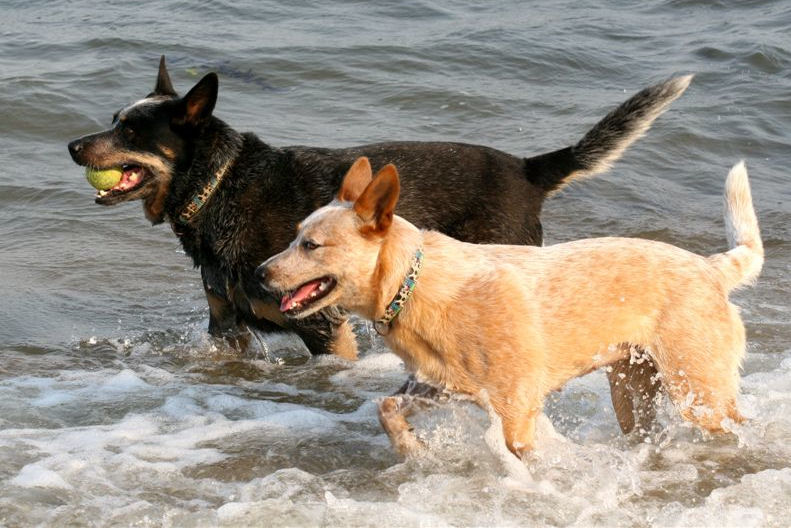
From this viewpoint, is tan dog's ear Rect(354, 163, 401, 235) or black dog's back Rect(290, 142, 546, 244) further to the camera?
black dog's back Rect(290, 142, 546, 244)

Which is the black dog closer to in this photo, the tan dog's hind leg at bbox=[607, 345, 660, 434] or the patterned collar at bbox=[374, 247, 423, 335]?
the tan dog's hind leg at bbox=[607, 345, 660, 434]

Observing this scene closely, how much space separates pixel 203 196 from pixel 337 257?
2148mm

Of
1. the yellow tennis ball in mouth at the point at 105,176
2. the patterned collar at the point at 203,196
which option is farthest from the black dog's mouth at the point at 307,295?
the yellow tennis ball in mouth at the point at 105,176

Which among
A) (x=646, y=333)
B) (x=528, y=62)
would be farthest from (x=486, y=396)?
(x=528, y=62)

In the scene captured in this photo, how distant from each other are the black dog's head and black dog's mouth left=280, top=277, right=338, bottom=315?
2.15 meters

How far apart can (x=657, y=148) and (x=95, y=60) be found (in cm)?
697

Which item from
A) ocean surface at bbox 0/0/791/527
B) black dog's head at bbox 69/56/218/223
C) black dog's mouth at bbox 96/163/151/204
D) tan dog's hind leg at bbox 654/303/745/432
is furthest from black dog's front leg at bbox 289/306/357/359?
tan dog's hind leg at bbox 654/303/745/432

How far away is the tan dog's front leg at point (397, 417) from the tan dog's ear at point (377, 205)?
0.87 meters

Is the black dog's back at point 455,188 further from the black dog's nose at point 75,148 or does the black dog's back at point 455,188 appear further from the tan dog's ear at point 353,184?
the tan dog's ear at point 353,184

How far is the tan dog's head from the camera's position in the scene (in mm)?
4742

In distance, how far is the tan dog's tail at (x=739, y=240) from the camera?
5355mm

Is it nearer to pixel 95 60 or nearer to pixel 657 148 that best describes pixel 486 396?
pixel 657 148

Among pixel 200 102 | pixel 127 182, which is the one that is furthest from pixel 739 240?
pixel 127 182

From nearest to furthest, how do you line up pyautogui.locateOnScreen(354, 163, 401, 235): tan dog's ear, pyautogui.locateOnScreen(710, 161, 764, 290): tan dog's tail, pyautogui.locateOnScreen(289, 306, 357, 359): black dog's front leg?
pyautogui.locateOnScreen(354, 163, 401, 235): tan dog's ear < pyautogui.locateOnScreen(710, 161, 764, 290): tan dog's tail < pyautogui.locateOnScreen(289, 306, 357, 359): black dog's front leg
